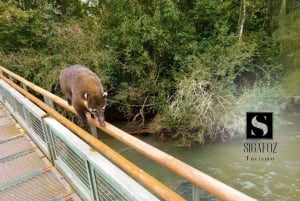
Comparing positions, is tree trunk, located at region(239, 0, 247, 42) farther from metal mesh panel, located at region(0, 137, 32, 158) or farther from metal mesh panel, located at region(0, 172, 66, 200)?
metal mesh panel, located at region(0, 172, 66, 200)

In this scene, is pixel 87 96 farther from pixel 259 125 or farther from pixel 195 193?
pixel 259 125

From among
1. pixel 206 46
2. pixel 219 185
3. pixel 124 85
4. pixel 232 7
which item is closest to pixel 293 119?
pixel 206 46

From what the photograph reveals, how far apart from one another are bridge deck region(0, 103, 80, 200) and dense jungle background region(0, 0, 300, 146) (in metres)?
4.63

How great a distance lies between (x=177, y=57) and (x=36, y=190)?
22.9 feet

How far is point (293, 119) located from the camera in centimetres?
882

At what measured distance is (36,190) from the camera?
8.42 feet

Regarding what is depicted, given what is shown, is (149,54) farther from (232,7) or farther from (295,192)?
(295,192)

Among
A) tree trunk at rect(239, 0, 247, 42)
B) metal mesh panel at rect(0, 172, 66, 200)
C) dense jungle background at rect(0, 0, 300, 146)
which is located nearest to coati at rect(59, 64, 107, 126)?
metal mesh panel at rect(0, 172, 66, 200)

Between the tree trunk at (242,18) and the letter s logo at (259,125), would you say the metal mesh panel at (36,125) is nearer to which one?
the letter s logo at (259,125)

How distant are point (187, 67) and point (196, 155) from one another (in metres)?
2.52

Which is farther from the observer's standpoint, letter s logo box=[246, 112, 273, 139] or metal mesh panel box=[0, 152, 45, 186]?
letter s logo box=[246, 112, 273, 139]

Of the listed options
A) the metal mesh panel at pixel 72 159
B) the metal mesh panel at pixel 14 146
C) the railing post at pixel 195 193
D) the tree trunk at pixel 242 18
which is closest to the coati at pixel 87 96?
the metal mesh panel at pixel 72 159

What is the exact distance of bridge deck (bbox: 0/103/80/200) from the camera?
2.50 m

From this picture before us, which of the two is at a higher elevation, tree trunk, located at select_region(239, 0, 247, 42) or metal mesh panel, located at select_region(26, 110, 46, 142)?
tree trunk, located at select_region(239, 0, 247, 42)
